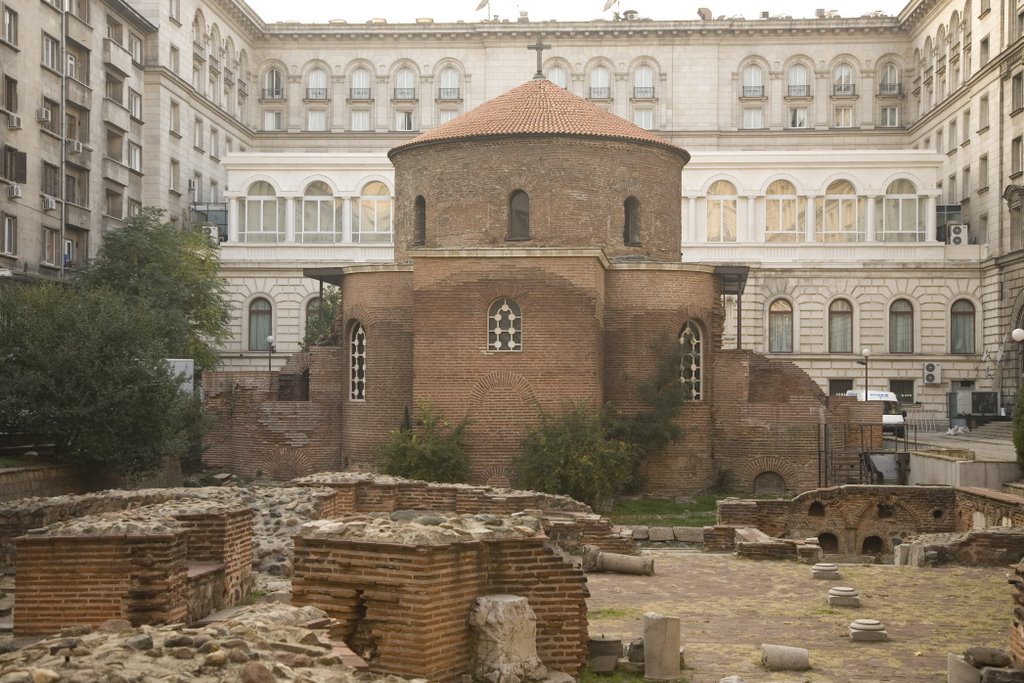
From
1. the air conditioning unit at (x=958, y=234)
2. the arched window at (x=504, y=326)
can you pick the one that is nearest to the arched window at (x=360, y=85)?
the air conditioning unit at (x=958, y=234)

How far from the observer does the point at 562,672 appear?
11.2 m

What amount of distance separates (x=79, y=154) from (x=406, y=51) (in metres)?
→ 26.2

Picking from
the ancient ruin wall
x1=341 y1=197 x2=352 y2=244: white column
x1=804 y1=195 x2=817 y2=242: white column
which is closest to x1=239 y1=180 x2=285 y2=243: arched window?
x1=341 y1=197 x2=352 y2=244: white column

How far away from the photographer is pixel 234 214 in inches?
2202

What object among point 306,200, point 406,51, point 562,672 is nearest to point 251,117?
point 406,51

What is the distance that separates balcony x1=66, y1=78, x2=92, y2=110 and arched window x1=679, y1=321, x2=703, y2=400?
25.2m

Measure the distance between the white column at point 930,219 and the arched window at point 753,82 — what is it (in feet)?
47.4

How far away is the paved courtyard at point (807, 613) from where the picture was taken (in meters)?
12.2

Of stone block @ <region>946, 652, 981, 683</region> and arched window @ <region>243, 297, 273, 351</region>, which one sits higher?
arched window @ <region>243, 297, 273, 351</region>

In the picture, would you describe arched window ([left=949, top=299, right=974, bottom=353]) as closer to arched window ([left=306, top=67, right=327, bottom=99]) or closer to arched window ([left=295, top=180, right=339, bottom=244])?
arched window ([left=295, top=180, right=339, bottom=244])

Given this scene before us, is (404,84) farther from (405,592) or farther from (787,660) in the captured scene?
(405,592)

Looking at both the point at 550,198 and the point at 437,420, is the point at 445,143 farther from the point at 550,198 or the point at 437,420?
the point at 437,420

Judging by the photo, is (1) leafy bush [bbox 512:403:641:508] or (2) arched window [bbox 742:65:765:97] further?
(2) arched window [bbox 742:65:765:97]

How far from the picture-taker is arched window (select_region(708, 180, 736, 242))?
177ft
